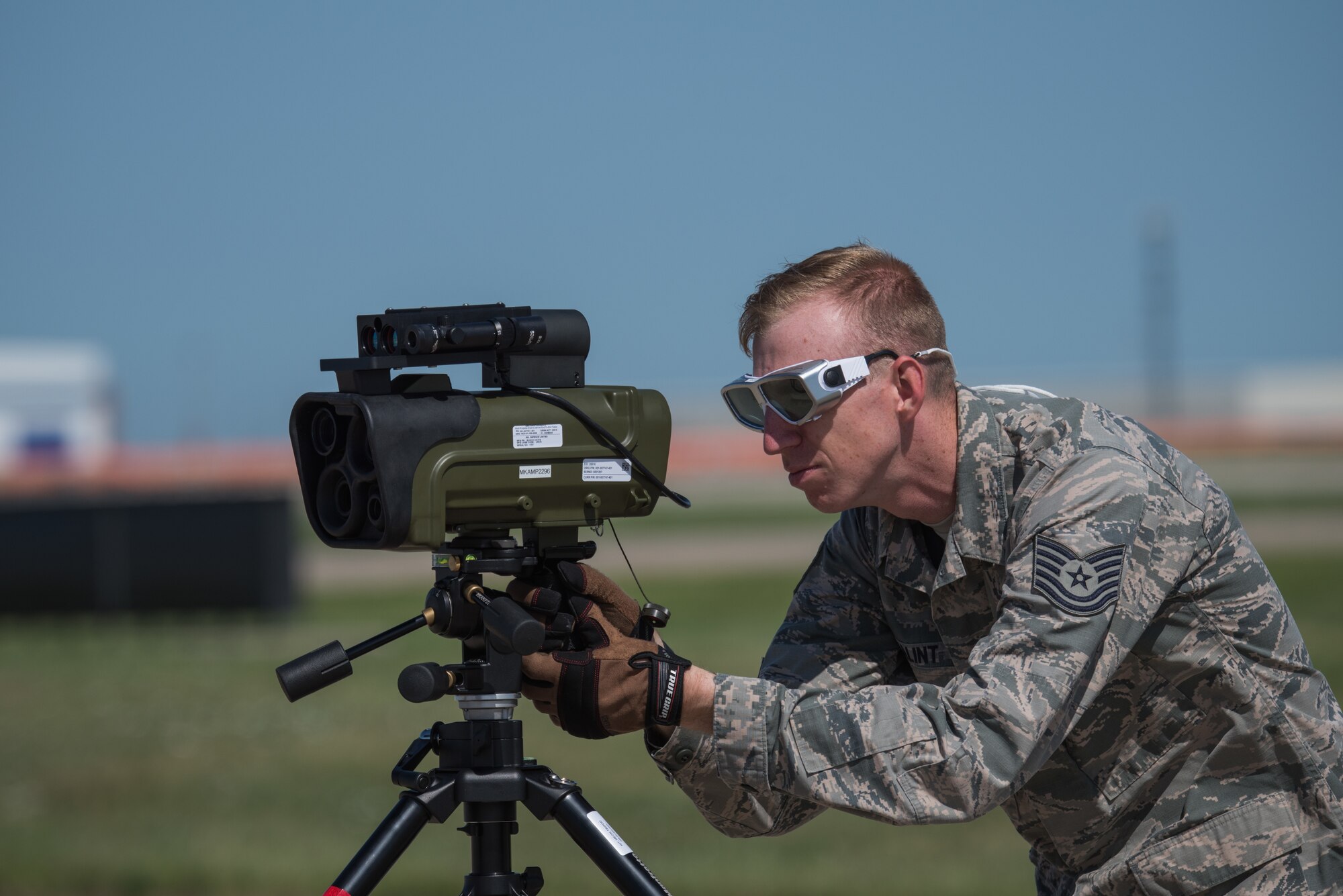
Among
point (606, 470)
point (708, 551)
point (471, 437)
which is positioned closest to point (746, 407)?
point (606, 470)

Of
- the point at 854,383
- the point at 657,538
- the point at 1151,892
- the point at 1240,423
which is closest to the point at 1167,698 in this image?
the point at 1151,892

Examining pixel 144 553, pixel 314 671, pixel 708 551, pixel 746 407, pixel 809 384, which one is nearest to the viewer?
pixel 314 671

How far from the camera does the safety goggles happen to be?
2.95 meters

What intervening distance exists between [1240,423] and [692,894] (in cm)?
5470

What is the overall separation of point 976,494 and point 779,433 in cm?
41

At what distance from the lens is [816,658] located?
328 cm

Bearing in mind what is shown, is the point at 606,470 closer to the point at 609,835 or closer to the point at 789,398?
the point at 789,398

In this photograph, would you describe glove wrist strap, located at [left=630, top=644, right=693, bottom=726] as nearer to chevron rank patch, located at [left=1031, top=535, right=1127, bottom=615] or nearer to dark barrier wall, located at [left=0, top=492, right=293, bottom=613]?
chevron rank patch, located at [left=1031, top=535, right=1127, bottom=615]

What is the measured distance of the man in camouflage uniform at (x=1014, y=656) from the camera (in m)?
2.63

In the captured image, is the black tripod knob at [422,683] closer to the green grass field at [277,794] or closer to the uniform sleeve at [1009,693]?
the uniform sleeve at [1009,693]

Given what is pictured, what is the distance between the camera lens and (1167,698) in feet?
9.61

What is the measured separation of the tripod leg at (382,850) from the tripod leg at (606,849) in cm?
26

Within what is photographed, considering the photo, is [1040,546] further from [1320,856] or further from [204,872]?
[204,872]

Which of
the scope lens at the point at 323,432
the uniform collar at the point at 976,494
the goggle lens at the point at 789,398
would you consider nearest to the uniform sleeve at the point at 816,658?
the uniform collar at the point at 976,494
